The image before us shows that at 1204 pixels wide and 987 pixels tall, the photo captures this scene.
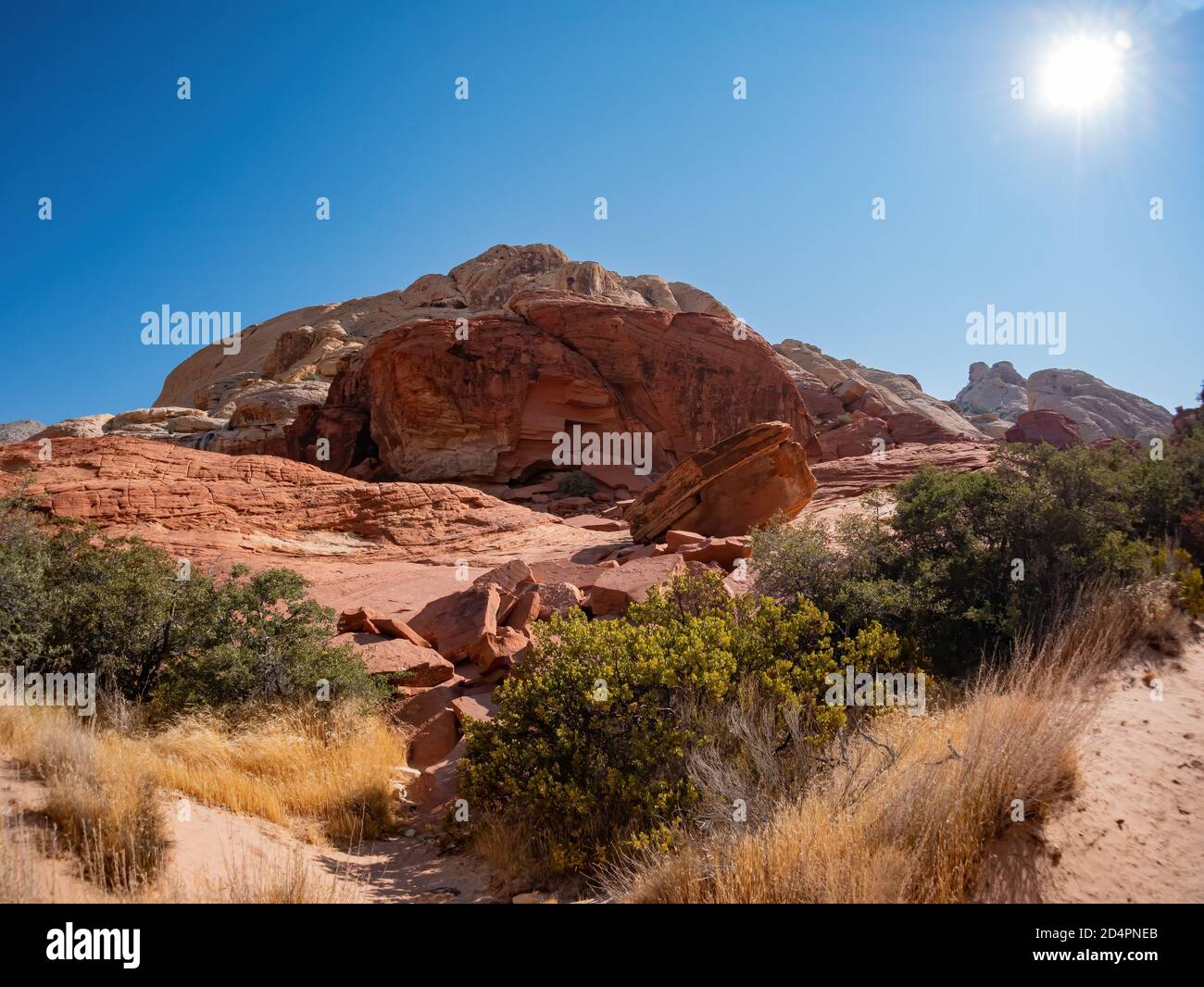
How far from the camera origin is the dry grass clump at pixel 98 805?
3412 mm

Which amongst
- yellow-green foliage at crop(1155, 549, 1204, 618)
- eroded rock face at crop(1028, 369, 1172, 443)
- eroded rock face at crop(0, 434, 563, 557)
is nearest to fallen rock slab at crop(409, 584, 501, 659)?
eroded rock face at crop(0, 434, 563, 557)

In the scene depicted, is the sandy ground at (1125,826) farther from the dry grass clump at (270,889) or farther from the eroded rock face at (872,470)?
the eroded rock face at (872,470)

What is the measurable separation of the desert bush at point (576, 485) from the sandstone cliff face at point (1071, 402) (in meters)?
49.3

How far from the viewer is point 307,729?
6.30m

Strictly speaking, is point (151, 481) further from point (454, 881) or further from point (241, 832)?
point (454, 881)

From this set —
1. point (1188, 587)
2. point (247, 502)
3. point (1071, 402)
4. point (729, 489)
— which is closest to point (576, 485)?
point (729, 489)

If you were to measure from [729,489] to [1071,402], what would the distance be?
80.7m

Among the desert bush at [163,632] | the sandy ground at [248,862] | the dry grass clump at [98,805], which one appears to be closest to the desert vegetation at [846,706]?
the sandy ground at [248,862]

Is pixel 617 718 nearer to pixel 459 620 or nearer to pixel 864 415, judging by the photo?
pixel 459 620

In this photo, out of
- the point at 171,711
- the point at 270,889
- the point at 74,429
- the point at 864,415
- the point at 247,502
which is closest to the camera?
the point at 270,889

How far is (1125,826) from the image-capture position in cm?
375

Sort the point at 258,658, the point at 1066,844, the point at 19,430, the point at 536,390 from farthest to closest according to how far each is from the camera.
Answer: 1. the point at 19,430
2. the point at 536,390
3. the point at 258,658
4. the point at 1066,844

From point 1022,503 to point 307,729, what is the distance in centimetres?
833
